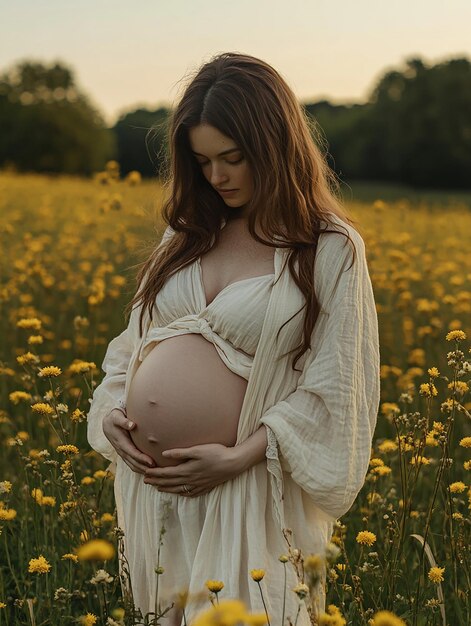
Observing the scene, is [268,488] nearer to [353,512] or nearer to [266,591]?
[266,591]

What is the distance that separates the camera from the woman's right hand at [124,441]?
6.58 feet

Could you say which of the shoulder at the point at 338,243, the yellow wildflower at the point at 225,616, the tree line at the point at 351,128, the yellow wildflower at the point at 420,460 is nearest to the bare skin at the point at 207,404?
the shoulder at the point at 338,243

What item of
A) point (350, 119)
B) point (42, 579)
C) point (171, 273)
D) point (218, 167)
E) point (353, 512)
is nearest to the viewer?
point (218, 167)

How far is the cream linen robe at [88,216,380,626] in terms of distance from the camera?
1.92m

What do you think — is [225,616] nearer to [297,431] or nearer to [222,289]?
→ [297,431]

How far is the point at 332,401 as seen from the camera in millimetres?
1927

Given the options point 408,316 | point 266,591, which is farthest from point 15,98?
point 266,591

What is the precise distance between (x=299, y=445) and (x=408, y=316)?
348cm

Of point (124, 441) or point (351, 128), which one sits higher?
point (351, 128)

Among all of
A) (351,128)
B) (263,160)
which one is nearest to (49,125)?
(351,128)

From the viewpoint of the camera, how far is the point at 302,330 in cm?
197

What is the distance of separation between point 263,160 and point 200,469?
722 millimetres

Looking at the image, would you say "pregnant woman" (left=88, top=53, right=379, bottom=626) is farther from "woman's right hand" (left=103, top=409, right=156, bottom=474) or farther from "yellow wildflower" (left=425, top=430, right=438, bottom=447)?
"yellow wildflower" (left=425, top=430, right=438, bottom=447)

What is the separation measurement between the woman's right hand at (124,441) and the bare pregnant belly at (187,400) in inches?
0.9
